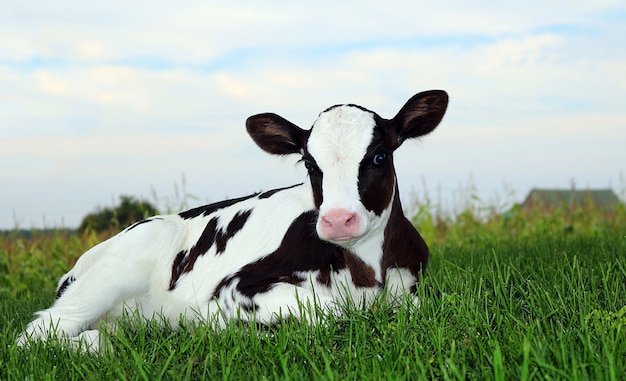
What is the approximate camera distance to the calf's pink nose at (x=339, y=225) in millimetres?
4688

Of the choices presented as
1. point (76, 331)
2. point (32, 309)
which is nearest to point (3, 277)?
point (32, 309)

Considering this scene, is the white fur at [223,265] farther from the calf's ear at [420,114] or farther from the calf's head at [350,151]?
the calf's ear at [420,114]

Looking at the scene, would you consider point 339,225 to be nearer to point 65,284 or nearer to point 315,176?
point 315,176

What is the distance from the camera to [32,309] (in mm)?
7641

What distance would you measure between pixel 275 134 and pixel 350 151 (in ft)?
2.93

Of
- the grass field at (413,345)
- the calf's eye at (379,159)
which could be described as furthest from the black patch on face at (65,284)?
the calf's eye at (379,159)

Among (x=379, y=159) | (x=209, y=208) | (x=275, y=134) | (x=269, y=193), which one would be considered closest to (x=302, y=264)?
(x=379, y=159)

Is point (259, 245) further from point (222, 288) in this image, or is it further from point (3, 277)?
point (3, 277)

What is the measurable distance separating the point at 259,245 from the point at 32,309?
10.8 ft

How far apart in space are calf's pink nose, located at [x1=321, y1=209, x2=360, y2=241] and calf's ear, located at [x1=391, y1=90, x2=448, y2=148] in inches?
41.9

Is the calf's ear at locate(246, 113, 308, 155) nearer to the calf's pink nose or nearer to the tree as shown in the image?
the calf's pink nose

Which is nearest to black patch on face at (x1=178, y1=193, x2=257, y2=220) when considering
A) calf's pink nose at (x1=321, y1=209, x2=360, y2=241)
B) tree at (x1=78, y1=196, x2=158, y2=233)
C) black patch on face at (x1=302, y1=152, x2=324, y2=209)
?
black patch on face at (x1=302, y1=152, x2=324, y2=209)

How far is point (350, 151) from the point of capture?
508 centimetres

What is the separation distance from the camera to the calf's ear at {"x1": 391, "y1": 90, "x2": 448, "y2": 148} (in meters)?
5.57
